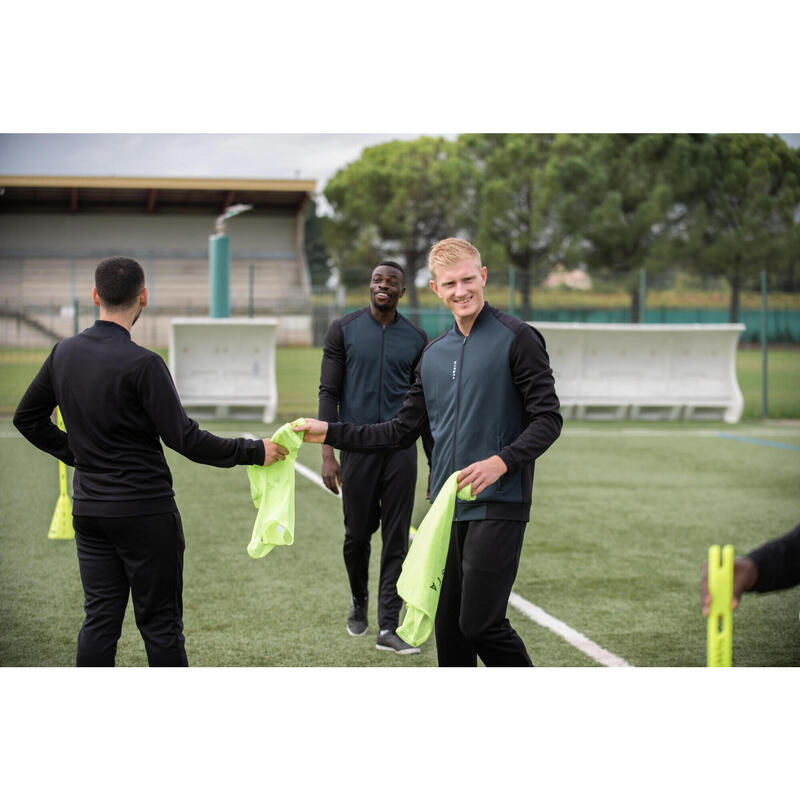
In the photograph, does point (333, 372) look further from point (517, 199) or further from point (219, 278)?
point (517, 199)

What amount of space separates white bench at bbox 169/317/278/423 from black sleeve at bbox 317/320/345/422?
10473 mm

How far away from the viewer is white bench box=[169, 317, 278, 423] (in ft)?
52.5

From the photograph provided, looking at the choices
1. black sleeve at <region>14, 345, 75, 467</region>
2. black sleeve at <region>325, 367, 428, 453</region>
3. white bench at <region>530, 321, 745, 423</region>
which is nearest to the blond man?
black sleeve at <region>325, 367, 428, 453</region>

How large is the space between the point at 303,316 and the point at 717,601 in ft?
71.8

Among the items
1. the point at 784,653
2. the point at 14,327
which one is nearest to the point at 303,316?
the point at 14,327

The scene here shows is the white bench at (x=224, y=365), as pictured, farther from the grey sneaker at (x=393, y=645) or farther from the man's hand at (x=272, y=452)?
the man's hand at (x=272, y=452)

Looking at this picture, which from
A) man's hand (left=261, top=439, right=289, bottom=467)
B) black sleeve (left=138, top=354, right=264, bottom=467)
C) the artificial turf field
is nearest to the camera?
black sleeve (left=138, top=354, right=264, bottom=467)

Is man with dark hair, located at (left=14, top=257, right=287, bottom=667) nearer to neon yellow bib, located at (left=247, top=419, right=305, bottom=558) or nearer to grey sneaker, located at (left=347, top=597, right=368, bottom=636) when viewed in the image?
neon yellow bib, located at (left=247, top=419, right=305, bottom=558)

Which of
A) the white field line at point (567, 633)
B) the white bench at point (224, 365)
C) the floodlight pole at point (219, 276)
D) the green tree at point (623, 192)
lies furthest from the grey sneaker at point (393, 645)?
the green tree at point (623, 192)

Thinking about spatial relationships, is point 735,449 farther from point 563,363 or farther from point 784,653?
point 784,653

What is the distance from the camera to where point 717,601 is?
2.40 m

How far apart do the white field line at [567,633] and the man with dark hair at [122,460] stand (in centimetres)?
211

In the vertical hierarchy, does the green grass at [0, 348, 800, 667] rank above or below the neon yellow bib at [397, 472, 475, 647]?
below

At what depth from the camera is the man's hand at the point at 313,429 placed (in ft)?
13.6
